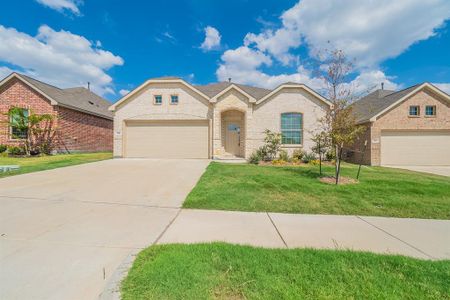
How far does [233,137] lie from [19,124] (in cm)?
1510

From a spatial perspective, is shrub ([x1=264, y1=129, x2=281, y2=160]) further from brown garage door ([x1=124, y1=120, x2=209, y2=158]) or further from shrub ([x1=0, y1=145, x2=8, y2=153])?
shrub ([x1=0, y1=145, x2=8, y2=153])

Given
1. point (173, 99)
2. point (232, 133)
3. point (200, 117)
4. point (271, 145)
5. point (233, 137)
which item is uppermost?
point (173, 99)

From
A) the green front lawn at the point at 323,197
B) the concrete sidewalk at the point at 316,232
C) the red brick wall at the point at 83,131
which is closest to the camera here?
the concrete sidewalk at the point at 316,232

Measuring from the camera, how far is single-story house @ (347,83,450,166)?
14078 millimetres

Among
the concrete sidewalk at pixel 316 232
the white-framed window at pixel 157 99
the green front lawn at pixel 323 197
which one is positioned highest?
the white-framed window at pixel 157 99

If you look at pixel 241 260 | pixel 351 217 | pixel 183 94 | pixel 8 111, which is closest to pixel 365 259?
pixel 241 260

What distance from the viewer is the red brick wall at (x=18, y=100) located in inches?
605

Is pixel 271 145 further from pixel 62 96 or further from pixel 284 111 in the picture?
pixel 62 96

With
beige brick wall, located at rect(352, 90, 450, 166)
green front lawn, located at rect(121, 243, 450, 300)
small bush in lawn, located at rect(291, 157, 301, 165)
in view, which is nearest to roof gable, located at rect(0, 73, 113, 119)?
small bush in lawn, located at rect(291, 157, 301, 165)

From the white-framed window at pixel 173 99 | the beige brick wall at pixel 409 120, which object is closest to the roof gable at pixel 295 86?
the beige brick wall at pixel 409 120

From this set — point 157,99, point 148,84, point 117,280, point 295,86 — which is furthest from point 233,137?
point 117,280

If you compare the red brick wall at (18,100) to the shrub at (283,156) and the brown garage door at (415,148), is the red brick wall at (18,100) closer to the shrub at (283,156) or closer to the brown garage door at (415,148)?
the shrub at (283,156)

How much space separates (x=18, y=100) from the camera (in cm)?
1555

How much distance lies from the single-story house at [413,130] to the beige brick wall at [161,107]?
11103 millimetres
